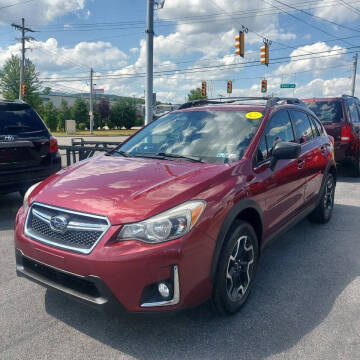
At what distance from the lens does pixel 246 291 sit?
3002mm

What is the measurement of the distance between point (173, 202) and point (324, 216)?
11.9 feet

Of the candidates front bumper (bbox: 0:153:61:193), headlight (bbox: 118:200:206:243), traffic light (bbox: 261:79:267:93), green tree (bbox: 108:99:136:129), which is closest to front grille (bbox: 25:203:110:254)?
headlight (bbox: 118:200:206:243)

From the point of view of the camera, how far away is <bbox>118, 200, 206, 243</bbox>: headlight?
230cm

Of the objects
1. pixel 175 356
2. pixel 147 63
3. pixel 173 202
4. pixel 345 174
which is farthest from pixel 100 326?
pixel 147 63

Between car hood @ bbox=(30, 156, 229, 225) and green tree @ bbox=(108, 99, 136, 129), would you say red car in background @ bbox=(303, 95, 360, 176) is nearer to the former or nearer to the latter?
car hood @ bbox=(30, 156, 229, 225)

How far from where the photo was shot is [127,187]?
104 inches

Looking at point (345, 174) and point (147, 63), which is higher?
point (147, 63)

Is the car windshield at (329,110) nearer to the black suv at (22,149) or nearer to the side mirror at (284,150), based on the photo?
the side mirror at (284,150)

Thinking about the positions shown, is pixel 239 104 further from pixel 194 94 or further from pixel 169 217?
pixel 194 94

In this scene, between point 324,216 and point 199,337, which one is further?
point 324,216

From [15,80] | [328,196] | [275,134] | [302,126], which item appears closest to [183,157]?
[275,134]

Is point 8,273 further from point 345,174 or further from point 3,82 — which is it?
point 3,82

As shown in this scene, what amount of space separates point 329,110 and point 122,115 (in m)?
56.6

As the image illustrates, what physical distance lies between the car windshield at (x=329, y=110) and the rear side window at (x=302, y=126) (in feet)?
15.5
